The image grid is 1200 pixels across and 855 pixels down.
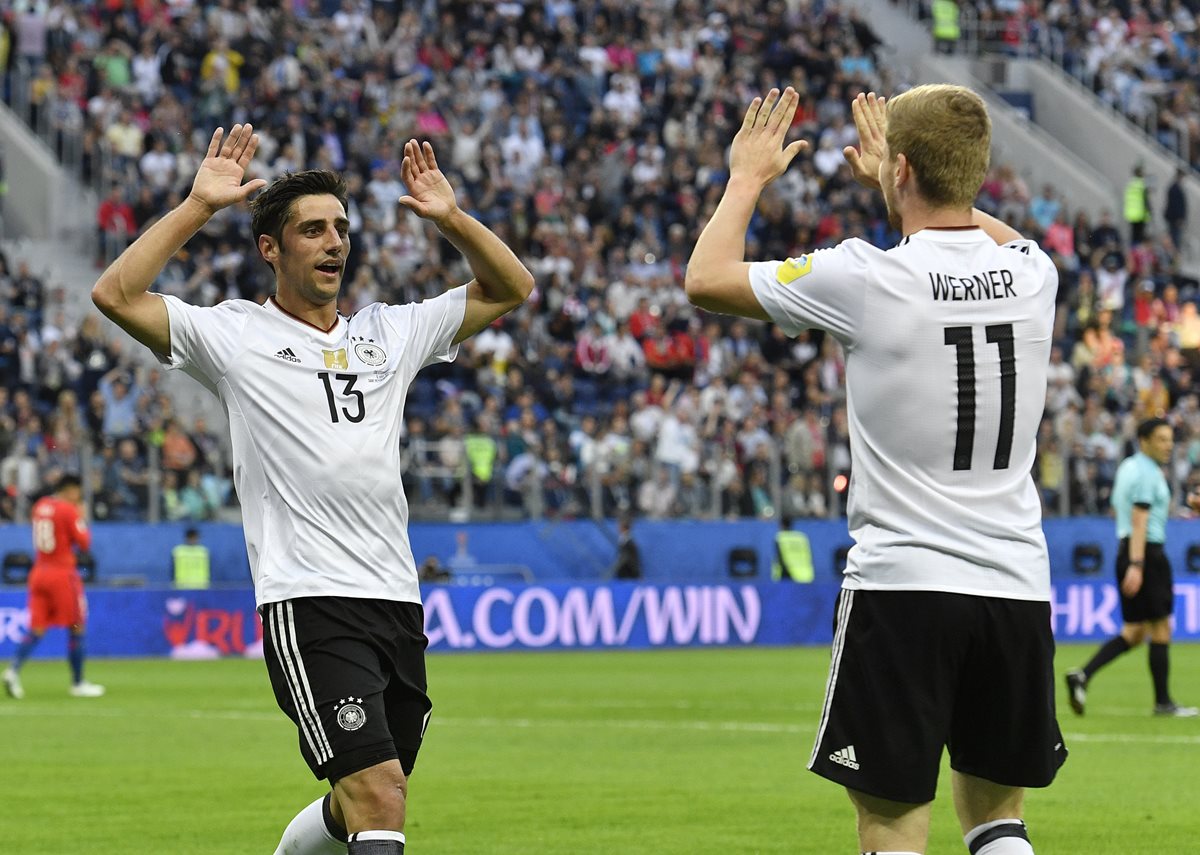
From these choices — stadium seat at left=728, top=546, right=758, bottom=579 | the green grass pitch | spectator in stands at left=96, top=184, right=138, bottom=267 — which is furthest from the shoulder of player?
spectator in stands at left=96, top=184, right=138, bottom=267

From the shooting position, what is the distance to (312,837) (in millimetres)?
6969

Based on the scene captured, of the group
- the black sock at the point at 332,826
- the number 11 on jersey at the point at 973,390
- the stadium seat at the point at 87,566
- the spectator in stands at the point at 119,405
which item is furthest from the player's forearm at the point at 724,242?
the spectator in stands at the point at 119,405

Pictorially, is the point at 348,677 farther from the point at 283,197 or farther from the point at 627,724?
the point at 627,724

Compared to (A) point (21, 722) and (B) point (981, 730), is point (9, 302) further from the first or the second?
(B) point (981, 730)

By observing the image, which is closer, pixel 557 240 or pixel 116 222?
pixel 116 222

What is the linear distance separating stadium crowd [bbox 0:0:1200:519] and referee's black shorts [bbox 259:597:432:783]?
808 inches

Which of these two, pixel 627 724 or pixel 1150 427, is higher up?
pixel 1150 427

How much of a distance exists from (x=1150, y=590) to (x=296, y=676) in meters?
11.1

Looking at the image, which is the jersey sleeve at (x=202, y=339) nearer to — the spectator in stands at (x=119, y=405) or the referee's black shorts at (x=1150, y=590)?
the referee's black shorts at (x=1150, y=590)

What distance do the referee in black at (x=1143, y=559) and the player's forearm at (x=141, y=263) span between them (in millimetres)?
10741

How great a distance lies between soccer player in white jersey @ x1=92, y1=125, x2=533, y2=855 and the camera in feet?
21.0

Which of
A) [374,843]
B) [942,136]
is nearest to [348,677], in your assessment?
[374,843]

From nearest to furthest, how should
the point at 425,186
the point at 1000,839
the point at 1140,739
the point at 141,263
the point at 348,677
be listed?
the point at 1000,839
the point at 348,677
the point at 141,263
the point at 425,186
the point at 1140,739

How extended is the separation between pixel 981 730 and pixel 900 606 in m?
0.40
